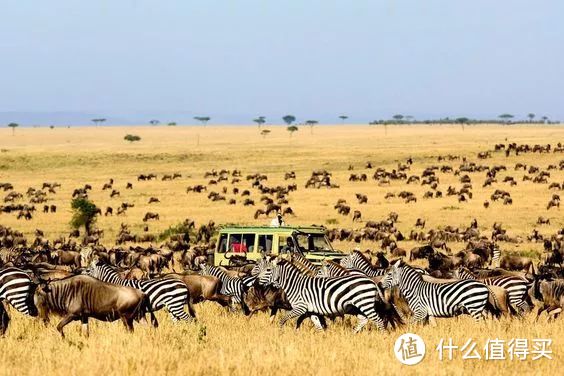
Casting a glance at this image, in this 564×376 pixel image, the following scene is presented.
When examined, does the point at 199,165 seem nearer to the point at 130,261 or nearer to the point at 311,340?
the point at 130,261

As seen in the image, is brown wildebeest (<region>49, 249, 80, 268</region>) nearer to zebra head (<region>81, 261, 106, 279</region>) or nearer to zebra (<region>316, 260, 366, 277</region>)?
zebra head (<region>81, 261, 106, 279</region>)

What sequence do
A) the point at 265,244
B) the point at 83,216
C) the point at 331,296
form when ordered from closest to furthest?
the point at 331,296
the point at 265,244
the point at 83,216

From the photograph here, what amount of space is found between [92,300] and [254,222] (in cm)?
3260

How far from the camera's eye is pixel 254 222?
4634 cm

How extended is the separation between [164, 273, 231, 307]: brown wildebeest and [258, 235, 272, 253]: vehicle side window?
11.8 feet

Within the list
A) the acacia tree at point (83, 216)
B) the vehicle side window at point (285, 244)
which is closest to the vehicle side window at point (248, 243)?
the vehicle side window at point (285, 244)

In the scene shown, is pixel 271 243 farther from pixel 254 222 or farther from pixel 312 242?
pixel 254 222

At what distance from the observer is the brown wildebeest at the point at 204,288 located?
17806 millimetres

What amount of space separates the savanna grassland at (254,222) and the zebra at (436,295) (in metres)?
0.27

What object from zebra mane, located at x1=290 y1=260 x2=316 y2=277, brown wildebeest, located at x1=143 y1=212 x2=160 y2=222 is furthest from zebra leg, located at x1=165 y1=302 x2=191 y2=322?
brown wildebeest, located at x1=143 y1=212 x2=160 y2=222

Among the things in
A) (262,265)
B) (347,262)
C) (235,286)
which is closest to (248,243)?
(347,262)

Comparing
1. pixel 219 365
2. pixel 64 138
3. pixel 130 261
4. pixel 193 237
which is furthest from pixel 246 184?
pixel 64 138

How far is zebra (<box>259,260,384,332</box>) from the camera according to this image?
47.4 ft

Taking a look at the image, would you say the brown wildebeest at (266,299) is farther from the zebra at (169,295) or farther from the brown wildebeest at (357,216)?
the brown wildebeest at (357,216)
